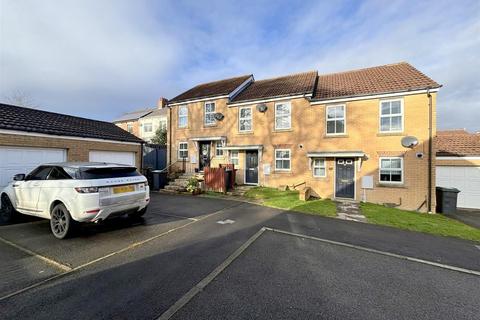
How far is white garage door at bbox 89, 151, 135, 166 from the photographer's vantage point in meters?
10.8

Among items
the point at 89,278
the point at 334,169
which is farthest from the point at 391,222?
the point at 89,278

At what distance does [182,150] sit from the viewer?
17.2m

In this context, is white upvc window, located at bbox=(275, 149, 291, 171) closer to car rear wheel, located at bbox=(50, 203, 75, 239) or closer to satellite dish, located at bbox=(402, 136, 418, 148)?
satellite dish, located at bbox=(402, 136, 418, 148)

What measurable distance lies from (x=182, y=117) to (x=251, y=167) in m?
7.30

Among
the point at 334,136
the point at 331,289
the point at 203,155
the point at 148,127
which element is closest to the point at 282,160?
the point at 334,136

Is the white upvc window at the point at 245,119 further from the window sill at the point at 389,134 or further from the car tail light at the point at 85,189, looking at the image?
the car tail light at the point at 85,189

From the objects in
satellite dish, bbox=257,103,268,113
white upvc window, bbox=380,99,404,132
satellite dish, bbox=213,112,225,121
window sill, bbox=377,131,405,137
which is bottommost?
window sill, bbox=377,131,405,137

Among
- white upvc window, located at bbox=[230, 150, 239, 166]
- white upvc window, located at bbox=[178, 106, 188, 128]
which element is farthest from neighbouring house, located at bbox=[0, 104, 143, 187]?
white upvc window, located at bbox=[230, 150, 239, 166]

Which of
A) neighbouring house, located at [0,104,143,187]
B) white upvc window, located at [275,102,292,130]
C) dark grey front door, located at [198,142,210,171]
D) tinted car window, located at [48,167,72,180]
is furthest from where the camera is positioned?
dark grey front door, located at [198,142,210,171]

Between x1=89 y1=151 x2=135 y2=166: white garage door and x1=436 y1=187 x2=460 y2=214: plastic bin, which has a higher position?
x1=89 y1=151 x2=135 y2=166: white garage door

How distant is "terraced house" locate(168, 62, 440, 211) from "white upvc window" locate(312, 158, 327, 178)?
56mm

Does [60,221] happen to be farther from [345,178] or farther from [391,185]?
[391,185]

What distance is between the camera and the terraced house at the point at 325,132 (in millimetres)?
10758

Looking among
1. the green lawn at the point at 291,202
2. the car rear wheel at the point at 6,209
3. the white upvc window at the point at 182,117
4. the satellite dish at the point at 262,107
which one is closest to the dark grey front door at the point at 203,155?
the white upvc window at the point at 182,117
